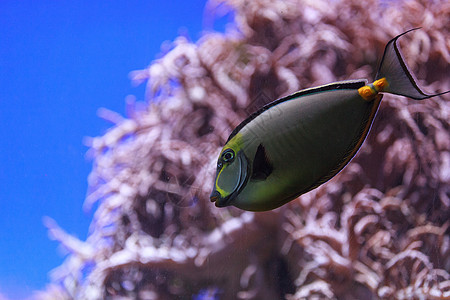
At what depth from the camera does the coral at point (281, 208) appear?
1.37 metres

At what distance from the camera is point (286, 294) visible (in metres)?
1.35

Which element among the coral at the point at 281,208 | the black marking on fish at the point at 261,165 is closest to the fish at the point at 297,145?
the black marking on fish at the point at 261,165

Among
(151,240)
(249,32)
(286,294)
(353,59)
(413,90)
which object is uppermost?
(249,32)

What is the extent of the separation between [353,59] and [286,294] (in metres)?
0.97

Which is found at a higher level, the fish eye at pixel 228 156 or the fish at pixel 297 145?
the fish eye at pixel 228 156

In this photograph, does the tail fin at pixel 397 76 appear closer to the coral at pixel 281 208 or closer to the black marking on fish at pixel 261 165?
the black marking on fish at pixel 261 165

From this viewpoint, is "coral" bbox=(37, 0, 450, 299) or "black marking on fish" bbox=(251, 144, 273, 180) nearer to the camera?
"black marking on fish" bbox=(251, 144, 273, 180)

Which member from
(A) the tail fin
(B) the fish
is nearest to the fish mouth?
(B) the fish

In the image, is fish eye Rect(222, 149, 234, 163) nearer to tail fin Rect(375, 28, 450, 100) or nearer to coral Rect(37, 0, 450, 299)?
tail fin Rect(375, 28, 450, 100)

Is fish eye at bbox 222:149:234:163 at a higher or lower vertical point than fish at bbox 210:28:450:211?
higher

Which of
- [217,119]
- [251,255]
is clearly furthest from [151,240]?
[217,119]

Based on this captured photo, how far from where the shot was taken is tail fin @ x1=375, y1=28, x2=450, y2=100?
0.53m

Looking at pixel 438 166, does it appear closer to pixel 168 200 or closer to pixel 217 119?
pixel 217 119

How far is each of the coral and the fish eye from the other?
831 mm
